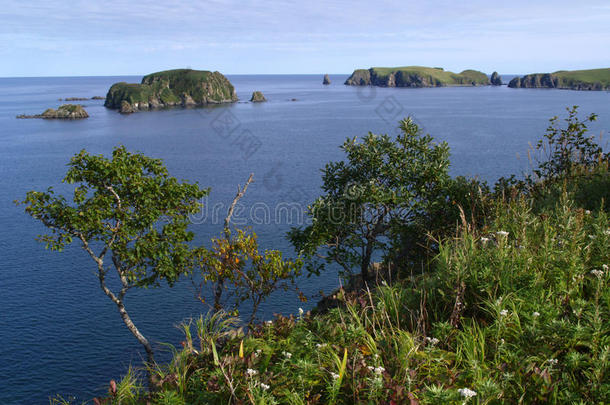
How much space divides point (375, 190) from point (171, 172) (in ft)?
236

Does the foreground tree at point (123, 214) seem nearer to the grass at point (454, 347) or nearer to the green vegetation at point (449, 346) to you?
the green vegetation at point (449, 346)

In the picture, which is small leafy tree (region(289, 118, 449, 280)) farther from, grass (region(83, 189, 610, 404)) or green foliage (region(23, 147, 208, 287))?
grass (region(83, 189, 610, 404))

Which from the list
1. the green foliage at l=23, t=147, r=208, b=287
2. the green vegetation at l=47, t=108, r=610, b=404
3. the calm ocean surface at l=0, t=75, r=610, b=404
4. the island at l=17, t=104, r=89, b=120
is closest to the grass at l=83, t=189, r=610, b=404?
the green vegetation at l=47, t=108, r=610, b=404

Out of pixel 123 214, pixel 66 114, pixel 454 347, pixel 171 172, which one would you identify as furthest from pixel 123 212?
pixel 66 114

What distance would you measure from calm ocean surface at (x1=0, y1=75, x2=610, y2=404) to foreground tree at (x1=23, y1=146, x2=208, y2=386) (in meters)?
11.0

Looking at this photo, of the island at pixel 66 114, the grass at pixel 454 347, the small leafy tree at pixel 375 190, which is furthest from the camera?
the island at pixel 66 114

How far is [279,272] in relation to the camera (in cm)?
2005

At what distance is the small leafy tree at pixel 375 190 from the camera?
2091cm

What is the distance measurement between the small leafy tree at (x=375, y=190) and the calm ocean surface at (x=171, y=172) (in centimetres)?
620

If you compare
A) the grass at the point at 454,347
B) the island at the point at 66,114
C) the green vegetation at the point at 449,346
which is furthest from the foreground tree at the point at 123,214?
the island at the point at 66,114

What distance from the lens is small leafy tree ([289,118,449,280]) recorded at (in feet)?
68.6

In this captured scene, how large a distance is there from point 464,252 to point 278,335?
397cm

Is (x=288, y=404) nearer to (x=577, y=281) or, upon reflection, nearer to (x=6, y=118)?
(x=577, y=281)

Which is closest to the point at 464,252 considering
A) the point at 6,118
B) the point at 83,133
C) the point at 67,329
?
the point at 67,329
